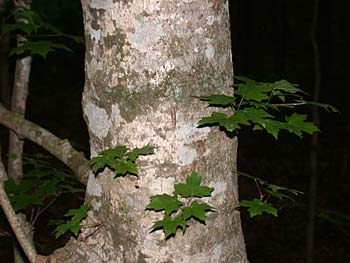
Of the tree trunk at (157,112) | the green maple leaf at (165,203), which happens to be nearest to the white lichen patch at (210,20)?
the tree trunk at (157,112)

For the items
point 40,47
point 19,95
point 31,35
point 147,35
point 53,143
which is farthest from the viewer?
point 19,95

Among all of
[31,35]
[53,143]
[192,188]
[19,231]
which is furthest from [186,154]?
[31,35]

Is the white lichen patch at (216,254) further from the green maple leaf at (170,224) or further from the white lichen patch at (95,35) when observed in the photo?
the white lichen patch at (95,35)

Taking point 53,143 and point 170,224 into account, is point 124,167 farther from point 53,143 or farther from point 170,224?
point 53,143

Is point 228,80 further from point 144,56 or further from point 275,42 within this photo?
point 275,42

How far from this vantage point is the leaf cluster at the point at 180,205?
1532 millimetres

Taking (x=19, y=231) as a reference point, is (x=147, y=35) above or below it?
above

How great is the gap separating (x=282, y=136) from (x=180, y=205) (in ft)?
40.3

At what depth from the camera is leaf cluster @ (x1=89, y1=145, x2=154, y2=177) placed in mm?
1541

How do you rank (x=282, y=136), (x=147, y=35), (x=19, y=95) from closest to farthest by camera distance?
1. (x=147, y=35)
2. (x=19, y=95)
3. (x=282, y=136)

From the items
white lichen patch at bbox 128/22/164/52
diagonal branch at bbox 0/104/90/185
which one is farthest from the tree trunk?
diagonal branch at bbox 0/104/90/185

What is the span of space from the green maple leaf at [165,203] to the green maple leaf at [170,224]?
0.02 m

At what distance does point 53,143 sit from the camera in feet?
7.34

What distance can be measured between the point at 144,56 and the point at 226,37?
0.28 meters
